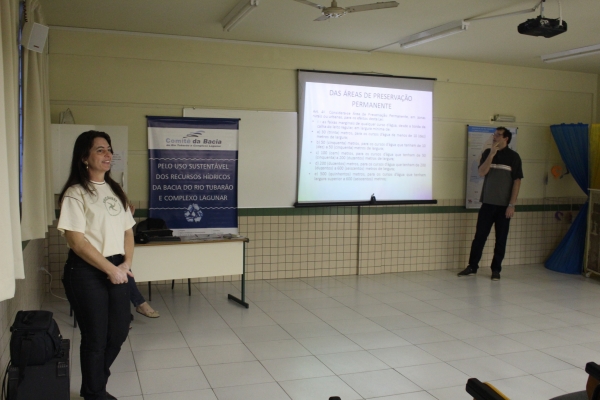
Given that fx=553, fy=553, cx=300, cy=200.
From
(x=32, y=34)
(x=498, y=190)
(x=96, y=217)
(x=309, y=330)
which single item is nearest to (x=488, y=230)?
(x=498, y=190)

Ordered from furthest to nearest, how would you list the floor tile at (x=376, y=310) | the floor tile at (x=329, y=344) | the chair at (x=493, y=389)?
the floor tile at (x=376, y=310)
the floor tile at (x=329, y=344)
the chair at (x=493, y=389)

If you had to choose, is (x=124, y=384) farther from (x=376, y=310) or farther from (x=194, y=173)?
(x=194, y=173)

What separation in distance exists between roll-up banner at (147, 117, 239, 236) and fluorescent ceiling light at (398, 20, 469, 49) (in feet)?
7.06

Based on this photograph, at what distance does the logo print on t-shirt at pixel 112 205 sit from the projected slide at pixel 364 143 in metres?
3.80

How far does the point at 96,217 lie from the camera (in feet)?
9.66

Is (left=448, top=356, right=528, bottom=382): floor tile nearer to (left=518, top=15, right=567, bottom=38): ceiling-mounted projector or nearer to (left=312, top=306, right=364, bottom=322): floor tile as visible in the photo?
(left=312, top=306, right=364, bottom=322): floor tile

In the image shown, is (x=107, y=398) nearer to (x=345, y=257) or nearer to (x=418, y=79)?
(x=345, y=257)

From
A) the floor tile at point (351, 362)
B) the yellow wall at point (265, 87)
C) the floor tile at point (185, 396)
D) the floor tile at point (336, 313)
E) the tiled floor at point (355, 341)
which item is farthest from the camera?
the yellow wall at point (265, 87)

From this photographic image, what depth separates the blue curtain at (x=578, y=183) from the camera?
7.63 m

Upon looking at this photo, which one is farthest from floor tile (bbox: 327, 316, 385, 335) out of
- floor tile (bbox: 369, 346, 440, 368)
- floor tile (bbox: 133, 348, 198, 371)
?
floor tile (bbox: 133, 348, 198, 371)

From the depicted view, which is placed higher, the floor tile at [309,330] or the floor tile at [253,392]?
the floor tile at [309,330]

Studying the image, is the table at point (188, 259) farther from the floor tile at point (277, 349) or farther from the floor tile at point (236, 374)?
the floor tile at point (236, 374)

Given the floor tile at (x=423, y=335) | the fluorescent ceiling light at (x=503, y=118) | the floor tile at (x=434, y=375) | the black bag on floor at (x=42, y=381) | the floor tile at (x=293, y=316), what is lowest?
the floor tile at (x=434, y=375)

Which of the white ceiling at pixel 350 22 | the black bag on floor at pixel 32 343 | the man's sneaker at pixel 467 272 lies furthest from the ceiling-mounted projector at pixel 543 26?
the black bag on floor at pixel 32 343
